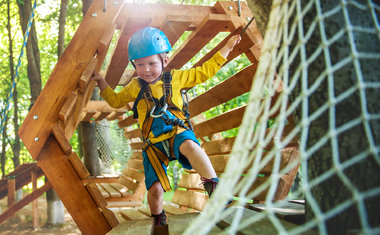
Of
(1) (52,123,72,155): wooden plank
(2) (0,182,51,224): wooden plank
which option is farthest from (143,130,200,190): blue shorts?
(2) (0,182,51,224): wooden plank

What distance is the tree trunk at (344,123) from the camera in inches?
43.9

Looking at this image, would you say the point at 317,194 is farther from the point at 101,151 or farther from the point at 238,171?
the point at 101,151

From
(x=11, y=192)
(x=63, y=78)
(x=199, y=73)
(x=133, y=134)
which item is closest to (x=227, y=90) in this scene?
(x=199, y=73)

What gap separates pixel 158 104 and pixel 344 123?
154 cm

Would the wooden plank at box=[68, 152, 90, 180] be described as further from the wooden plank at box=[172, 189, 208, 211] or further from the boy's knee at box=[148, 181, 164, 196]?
the wooden plank at box=[172, 189, 208, 211]

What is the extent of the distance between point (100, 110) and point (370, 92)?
5.02 m

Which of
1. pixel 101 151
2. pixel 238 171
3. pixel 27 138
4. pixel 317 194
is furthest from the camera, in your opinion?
pixel 101 151

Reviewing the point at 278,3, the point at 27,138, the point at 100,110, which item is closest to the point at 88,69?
the point at 27,138

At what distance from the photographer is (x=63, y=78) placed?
2527 mm

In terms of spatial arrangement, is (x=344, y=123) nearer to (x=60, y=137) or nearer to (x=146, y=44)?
(x=146, y=44)

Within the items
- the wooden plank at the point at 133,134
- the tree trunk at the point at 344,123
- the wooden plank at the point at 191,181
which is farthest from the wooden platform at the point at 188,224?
the wooden plank at the point at 133,134

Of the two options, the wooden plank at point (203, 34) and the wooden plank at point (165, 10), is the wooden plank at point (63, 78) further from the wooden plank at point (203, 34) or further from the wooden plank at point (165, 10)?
the wooden plank at point (203, 34)

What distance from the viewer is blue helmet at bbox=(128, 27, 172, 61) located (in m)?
2.50

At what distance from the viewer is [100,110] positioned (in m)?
5.79
